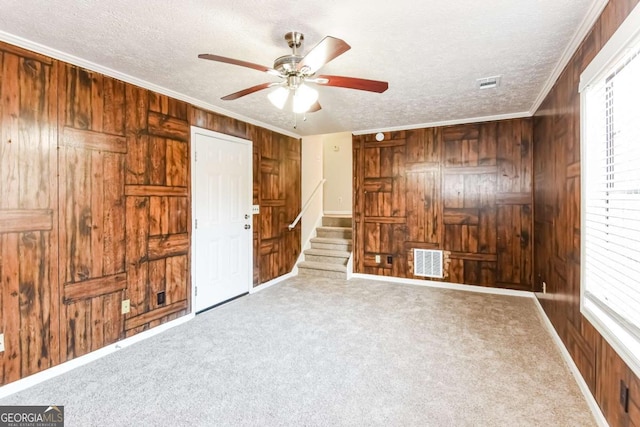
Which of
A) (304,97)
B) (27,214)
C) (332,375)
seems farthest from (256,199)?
(332,375)

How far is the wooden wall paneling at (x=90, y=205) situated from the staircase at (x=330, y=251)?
2947 mm

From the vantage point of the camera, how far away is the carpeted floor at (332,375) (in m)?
1.82

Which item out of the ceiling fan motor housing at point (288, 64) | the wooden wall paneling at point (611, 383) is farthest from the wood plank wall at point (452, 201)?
the ceiling fan motor housing at point (288, 64)

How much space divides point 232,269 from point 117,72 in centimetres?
239

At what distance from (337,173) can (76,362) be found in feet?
16.6

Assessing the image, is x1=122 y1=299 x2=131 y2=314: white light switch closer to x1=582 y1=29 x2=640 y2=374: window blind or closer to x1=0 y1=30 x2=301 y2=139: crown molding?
x1=0 y1=30 x2=301 y2=139: crown molding


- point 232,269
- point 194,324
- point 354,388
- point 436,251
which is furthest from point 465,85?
point 194,324

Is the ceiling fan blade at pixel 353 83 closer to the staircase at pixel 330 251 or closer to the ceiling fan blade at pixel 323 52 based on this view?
the ceiling fan blade at pixel 323 52

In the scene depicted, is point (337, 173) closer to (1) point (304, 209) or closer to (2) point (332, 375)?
(1) point (304, 209)

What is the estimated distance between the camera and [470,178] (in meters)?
4.26

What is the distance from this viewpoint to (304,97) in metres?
2.18

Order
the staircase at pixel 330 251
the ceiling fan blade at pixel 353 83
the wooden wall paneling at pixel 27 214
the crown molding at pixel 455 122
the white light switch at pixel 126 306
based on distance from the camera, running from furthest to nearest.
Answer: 1. the staircase at pixel 330 251
2. the crown molding at pixel 455 122
3. the white light switch at pixel 126 306
4. the wooden wall paneling at pixel 27 214
5. the ceiling fan blade at pixel 353 83

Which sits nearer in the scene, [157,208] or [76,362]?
[76,362]

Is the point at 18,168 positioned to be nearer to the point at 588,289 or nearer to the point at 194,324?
the point at 194,324
